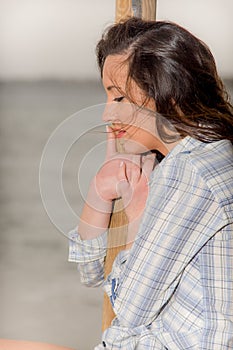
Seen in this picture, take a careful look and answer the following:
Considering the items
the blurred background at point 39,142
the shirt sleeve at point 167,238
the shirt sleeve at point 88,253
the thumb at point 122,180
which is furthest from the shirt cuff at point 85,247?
the blurred background at point 39,142

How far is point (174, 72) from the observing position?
1.11 m

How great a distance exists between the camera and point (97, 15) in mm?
2314

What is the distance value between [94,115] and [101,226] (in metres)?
0.20

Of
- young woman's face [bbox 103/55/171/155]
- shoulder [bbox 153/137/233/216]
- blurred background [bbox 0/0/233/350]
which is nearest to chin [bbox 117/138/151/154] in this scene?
young woman's face [bbox 103/55/171/155]

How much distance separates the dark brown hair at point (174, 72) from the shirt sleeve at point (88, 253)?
0.25 meters

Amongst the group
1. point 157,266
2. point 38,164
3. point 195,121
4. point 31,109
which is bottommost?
point 38,164

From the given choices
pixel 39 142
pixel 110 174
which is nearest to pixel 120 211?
pixel 110 174

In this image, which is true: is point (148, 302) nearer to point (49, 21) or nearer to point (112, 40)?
point (112, 40)

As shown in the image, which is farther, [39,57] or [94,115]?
[39,57]

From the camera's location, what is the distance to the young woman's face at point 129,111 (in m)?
1.12

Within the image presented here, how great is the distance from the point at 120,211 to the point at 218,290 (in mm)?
269

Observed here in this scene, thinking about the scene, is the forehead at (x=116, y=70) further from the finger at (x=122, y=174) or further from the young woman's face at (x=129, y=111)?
the finger at (x=122, y=174)

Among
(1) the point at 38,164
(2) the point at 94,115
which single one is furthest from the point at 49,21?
(2) the point at 94,115

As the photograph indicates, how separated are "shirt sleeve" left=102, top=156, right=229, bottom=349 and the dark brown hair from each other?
0.30 feet
